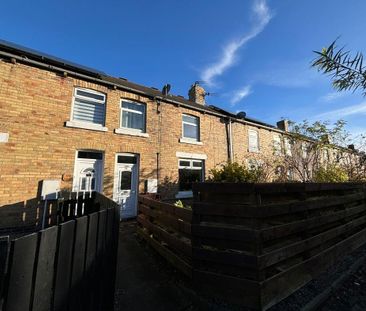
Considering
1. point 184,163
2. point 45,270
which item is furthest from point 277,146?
point 45,270

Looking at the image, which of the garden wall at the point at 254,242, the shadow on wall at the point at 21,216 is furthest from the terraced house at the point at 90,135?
the garden wall at the point at 254,242

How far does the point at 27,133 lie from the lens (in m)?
7.04

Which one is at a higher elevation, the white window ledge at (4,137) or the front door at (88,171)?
the white window ledge at (4,137)

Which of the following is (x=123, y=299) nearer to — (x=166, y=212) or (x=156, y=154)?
(x=166, y=212)

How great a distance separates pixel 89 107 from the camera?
8.59m

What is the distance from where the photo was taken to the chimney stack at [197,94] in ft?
48.3

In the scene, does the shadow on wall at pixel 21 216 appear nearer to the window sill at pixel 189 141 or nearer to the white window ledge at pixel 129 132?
the white window ledge at pixel 129 132

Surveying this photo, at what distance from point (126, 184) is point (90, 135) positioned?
96.3 inches

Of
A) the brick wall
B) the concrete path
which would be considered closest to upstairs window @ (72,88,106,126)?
the brick wall

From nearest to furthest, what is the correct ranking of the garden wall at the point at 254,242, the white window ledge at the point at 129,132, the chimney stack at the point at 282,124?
1. the garden wall at the point at 254,242
2. the white window ledge at the point at 129,132
3. the chimney stack at the point at 282,124

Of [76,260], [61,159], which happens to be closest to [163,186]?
[61,159]

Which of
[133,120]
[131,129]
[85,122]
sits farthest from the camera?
[133,120]

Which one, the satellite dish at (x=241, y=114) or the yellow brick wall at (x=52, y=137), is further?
the satellite dish at (x=241, y=114)

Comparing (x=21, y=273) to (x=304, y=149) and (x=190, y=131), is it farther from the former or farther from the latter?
(x=190, y=131)
